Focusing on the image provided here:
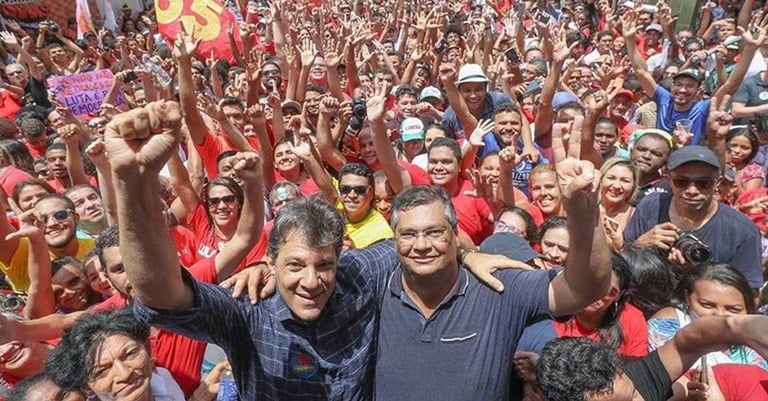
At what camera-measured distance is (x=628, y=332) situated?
2459 millimetres

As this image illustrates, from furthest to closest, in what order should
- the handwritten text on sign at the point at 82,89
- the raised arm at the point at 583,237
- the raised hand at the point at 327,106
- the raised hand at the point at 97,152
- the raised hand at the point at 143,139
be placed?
1. the handwritten text on sign at the point at 82,89
2. the raised hand at the point at 327,106
3. the raised hand at the point at 97,152
4. the raised arm at the point at 583,237
5. the raised hand at the point at 143,139

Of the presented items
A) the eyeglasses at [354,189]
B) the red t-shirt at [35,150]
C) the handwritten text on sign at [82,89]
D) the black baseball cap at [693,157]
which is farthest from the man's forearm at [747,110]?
the red t-shirt at [35,150]

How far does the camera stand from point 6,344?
2.32m

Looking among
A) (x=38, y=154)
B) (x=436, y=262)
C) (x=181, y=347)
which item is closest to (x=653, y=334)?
(x=436, y=262)

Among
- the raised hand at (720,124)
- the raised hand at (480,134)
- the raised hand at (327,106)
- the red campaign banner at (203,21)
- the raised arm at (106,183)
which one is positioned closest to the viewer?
the raised arm at (106,183)

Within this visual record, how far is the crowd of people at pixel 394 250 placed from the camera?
1812 millimetres

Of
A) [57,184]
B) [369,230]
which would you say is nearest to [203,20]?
[57,184]

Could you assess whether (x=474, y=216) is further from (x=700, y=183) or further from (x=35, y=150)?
(x=35, y=150)

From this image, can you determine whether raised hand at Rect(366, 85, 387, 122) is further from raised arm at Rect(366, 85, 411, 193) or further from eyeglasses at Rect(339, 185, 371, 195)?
eyeglasses at Rect(339, 185, 371, 195)

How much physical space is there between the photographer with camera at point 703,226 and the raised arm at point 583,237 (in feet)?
4.65

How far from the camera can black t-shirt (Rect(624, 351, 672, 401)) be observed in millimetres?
2041

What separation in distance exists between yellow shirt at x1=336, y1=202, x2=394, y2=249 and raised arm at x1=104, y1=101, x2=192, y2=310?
199 centimetres

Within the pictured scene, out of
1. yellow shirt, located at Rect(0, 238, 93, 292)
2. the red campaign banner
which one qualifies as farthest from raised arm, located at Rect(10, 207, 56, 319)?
the red campaign banner

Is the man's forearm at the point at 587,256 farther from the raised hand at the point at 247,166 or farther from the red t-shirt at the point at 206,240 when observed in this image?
the red t-shirt at the point at 206,240
